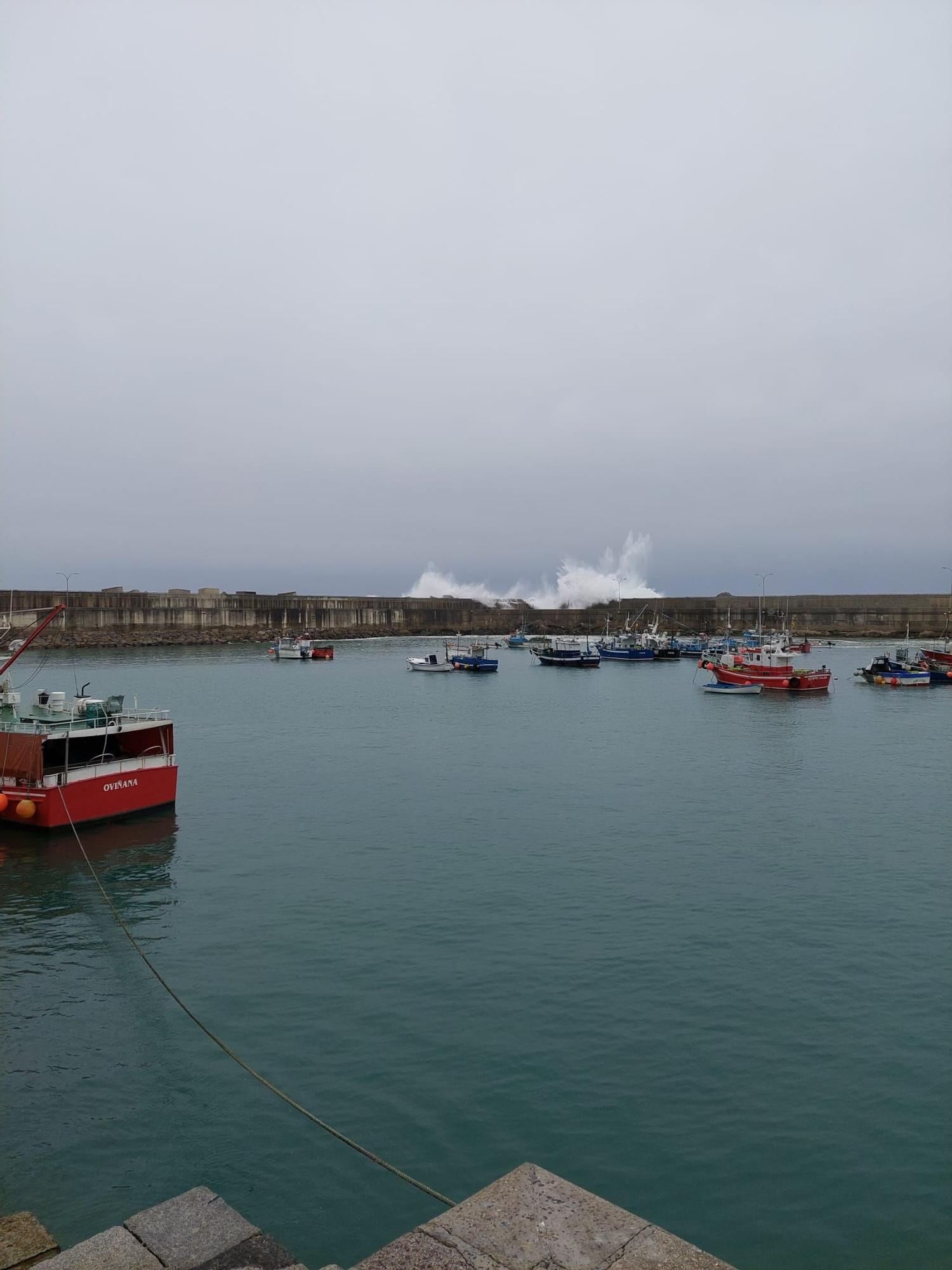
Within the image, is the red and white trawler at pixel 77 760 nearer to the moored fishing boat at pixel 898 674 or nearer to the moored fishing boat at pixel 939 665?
the moored fishing boat at pixel 898 674

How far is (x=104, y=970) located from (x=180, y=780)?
19.4 m

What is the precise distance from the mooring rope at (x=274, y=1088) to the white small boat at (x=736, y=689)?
2322 inches

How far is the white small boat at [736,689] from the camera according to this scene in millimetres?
70875

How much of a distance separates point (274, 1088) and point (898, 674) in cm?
7820

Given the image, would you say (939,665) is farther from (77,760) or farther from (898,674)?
(77,760)

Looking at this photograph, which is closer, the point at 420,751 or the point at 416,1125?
the point at 416,1125

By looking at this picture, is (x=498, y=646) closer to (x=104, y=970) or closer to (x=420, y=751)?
(x=420, y=751)

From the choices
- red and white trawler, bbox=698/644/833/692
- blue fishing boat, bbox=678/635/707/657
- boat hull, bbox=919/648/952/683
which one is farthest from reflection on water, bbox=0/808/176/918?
blue fishing boat, bbox=678/635/707/657

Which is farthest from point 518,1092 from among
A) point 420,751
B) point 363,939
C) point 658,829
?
point 420,751

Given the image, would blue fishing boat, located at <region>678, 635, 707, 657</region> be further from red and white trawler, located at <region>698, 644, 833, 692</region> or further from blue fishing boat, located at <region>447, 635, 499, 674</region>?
red and white trawler, located at <region>698, 644, 833, 692</region>

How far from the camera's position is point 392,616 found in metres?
170

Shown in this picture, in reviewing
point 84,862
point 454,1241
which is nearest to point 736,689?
point 84,862

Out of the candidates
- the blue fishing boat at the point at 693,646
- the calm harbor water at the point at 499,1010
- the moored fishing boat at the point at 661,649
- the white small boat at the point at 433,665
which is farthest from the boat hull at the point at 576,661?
the calm harbor water at the point at 499,1010

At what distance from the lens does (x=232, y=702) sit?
62.8m
